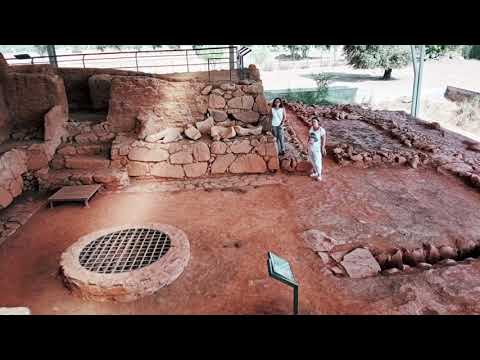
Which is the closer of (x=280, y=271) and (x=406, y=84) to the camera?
(x=280, y=271)

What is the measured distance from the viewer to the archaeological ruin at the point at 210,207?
14.4 feet

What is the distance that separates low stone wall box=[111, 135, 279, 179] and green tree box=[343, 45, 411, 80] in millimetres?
→ 15578

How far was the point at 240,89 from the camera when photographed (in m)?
8.60

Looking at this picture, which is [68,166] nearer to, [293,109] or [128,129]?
[128,129]

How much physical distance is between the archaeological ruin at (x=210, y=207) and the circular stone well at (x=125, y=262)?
0.02 metres

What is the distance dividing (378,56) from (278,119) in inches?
621

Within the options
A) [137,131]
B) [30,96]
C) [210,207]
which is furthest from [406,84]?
[30,96]

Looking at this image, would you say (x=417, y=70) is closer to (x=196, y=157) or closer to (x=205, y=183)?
(x=196, y=157)

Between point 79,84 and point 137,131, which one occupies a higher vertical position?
point 79,84

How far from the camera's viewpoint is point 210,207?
6770 mm

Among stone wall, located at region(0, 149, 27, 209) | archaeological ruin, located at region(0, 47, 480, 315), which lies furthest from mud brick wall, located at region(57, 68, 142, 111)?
stone wall, located at region(0, 149, 27, 209)

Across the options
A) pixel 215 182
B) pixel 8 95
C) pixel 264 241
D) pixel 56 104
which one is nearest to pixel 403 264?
pixel 264 241
